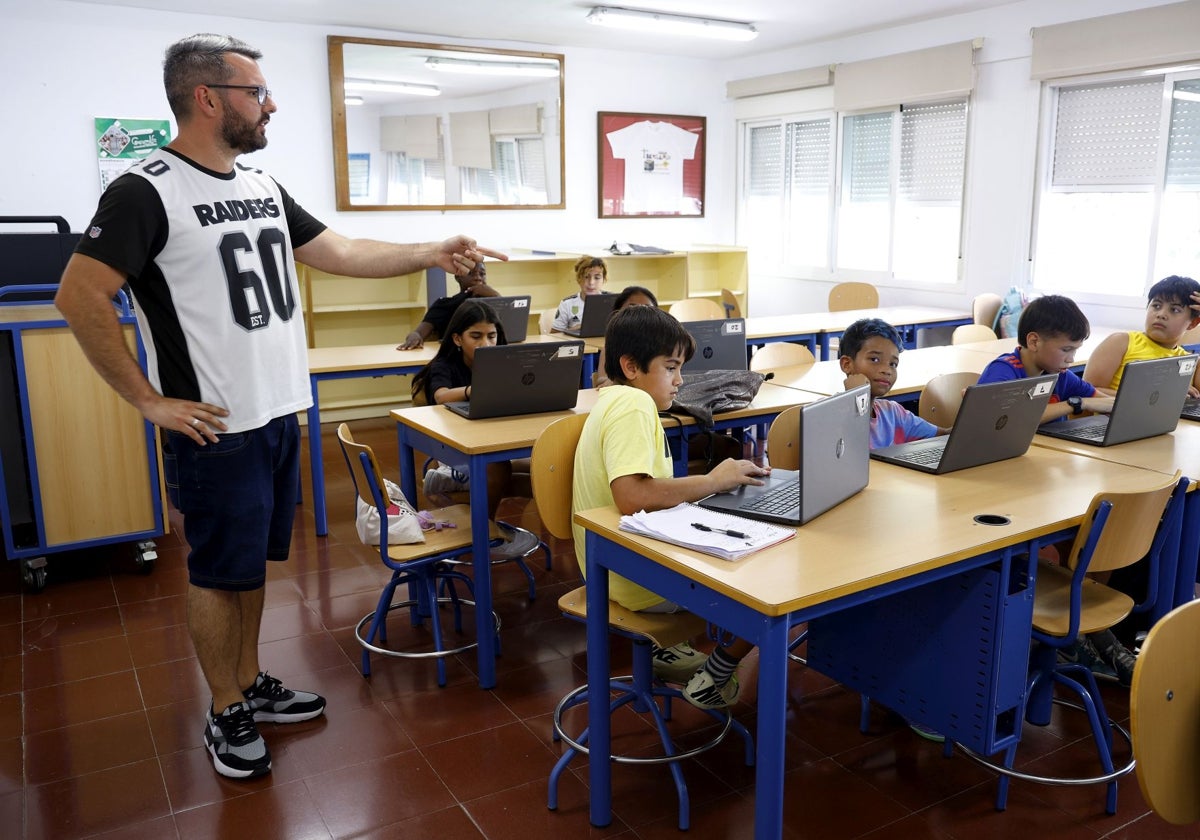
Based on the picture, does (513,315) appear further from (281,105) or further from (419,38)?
(419,38)

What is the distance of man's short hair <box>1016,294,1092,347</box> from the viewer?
287 cm

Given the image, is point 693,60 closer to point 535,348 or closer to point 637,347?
point 535,348

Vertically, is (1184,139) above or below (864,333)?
above

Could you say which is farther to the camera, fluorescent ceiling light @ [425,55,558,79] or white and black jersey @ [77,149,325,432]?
fluorescent ceiling light @ [425,55,558,79]

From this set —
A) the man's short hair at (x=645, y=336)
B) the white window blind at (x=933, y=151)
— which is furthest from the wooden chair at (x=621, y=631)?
the white window blind at (x=933, y=151)

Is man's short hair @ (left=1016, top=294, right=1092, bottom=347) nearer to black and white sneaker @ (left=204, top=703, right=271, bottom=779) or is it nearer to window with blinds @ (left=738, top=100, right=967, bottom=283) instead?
black and white sneaker @ (left=204, top=703, right=271, bottom=779)

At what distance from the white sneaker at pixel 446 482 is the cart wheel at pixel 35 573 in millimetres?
1524

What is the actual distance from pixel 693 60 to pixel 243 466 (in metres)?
6.88

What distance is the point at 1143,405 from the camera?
110 inches

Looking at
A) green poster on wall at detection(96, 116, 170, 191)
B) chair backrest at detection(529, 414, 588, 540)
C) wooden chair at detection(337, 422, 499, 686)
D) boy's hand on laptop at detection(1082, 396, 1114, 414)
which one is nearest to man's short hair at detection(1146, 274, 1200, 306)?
boy's hand on laptop at detection(1082, 396, 1114, 414)

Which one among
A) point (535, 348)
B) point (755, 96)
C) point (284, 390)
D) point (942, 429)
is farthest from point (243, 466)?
point (755, 96)

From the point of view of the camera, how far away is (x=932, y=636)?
215 centimetres

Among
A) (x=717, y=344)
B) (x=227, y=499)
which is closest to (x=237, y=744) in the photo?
(x=227, y=499)

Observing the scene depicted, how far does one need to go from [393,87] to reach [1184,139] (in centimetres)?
508
